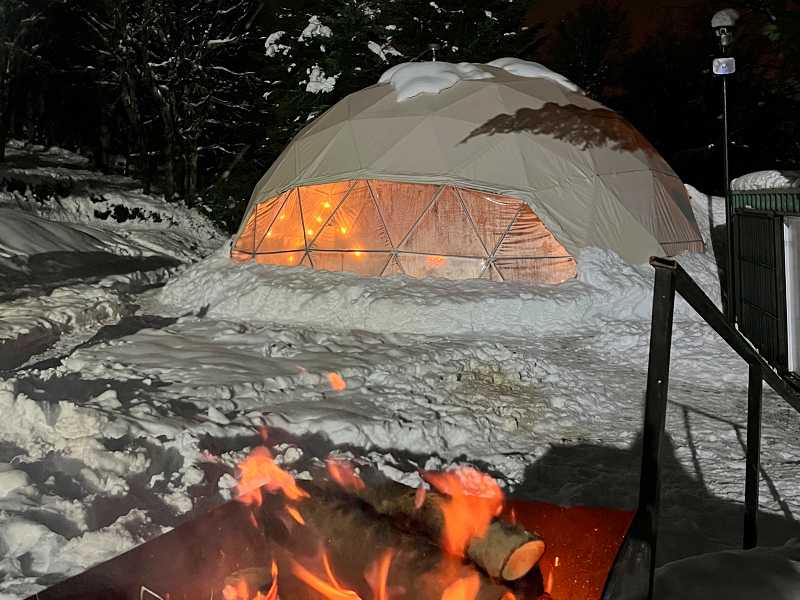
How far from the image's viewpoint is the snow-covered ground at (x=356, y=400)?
3.63 meters

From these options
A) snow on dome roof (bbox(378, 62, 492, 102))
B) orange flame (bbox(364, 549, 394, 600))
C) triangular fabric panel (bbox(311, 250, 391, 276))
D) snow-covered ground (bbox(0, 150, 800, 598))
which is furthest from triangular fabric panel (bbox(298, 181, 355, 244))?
orange flame (bbox(364, 549, 394, 600))

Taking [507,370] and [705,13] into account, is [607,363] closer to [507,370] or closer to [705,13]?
[507,370]

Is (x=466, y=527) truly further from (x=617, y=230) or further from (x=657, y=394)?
(x=617, y=230)

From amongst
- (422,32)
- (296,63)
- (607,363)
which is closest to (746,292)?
(607,363)

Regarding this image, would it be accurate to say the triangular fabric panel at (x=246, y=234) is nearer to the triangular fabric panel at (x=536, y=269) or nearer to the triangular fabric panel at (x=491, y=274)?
the triangular fabric panel at (x=491, y=274)

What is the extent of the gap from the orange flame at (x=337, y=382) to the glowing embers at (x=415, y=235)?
4399mm

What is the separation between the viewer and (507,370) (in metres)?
6.85

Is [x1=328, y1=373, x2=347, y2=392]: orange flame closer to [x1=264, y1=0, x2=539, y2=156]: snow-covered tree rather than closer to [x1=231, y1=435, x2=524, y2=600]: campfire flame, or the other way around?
[x1=231, y1=435, x2=524, y2=600]: campfire flame

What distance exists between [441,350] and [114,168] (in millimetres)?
25744

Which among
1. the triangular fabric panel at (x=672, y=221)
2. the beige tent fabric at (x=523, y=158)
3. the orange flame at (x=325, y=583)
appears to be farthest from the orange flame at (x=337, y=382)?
the triangular fabric panel at (x=672, y=221)

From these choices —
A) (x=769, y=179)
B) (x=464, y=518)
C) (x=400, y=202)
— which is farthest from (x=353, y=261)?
(x=769, y=179)

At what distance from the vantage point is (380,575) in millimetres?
2637

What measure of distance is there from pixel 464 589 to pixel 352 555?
0.54 meters

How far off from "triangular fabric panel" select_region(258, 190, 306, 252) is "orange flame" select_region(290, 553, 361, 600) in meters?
8.86
